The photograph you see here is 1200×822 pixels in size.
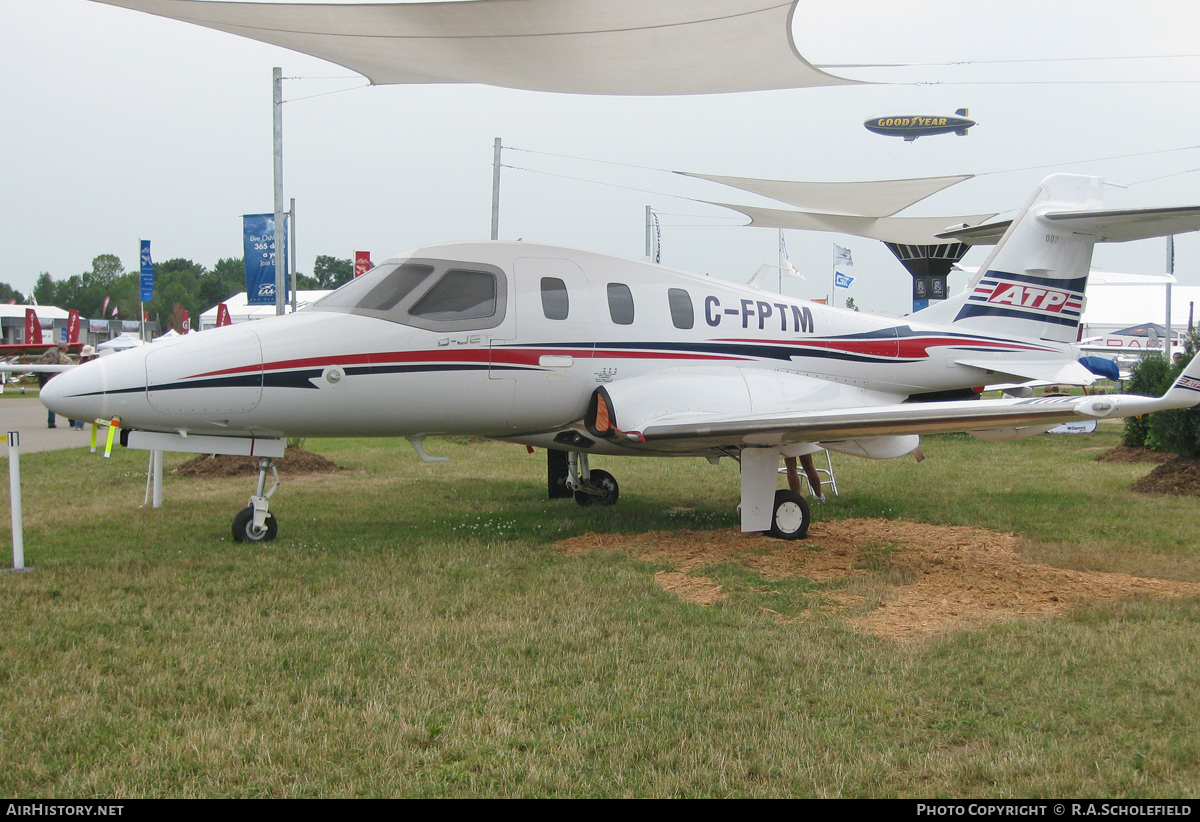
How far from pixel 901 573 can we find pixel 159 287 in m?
126

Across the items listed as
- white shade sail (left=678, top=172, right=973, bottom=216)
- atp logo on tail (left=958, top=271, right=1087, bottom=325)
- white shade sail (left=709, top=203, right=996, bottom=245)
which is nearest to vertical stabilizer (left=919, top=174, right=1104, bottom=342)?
atp logo on tail (left=958, top=271, right=1087, bottom=325)

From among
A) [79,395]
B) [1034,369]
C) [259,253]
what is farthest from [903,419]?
[259,253]

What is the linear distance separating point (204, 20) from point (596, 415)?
21.8 ft

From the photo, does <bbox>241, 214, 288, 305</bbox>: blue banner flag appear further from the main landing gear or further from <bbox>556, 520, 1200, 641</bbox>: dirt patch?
<bbox>556, 520, 1200, 641</bbox>: dirt patch

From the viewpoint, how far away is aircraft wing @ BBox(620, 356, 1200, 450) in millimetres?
6508

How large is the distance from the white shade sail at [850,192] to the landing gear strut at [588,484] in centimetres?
1436

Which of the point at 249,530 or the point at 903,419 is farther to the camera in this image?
the point at 249,530

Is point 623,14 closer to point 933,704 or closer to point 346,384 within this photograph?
point 346,384

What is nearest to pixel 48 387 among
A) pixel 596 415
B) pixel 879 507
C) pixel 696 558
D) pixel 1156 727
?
pixel 596 415

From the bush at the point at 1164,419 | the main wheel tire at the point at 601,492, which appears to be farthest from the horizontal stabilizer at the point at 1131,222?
the main wheel tire at the point at 601,492

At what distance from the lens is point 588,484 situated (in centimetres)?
1188

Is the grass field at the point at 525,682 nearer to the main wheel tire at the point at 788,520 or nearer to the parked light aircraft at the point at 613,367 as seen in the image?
the parked light aircraft at the point at 613,367

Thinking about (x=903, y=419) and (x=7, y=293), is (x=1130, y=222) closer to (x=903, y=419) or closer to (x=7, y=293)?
(x=903, y=419)
